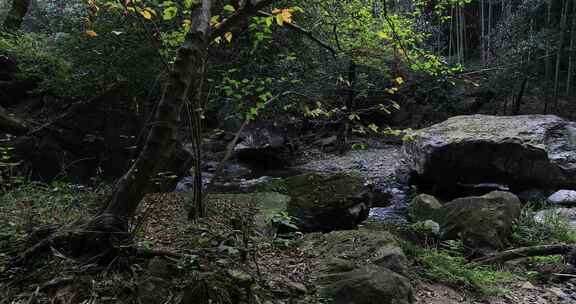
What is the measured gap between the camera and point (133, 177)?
2.32m

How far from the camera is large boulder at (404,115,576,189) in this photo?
8.56 metres

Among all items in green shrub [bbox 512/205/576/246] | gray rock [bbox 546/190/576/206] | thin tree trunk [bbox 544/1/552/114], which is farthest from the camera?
thin tree trunk [bbox 544/1/552/114]

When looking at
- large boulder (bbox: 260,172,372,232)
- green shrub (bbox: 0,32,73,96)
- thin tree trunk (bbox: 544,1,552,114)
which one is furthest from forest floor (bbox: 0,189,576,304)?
thin tree trunk (bbox: 544,1,552,114)

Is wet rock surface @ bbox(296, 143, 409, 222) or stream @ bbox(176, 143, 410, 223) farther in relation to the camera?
stream @ bbox(176, 143, 410, 223)

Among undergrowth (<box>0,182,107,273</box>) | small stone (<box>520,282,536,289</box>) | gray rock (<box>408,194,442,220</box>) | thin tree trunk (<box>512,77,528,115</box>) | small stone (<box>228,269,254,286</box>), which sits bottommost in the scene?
small stone (<box>520,282,536,289</box>)

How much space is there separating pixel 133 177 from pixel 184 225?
1.76 meters

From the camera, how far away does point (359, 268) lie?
311cm

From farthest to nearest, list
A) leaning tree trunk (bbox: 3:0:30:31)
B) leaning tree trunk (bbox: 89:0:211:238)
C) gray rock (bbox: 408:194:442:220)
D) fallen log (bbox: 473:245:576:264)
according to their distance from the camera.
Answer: leaning tree trunk (bbox: 3:0:30:31) → gray rock (bbox: 408:194:442:220) → fallen log (bbox: 473:245:576:264) → leaning tree trunk (bbox: 89:0:211:238)

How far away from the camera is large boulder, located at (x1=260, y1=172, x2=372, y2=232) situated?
562 centimetres

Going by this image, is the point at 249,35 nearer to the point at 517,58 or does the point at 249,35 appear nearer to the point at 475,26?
the point at 517,58

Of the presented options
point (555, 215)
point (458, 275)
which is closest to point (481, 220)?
point (458, 275)

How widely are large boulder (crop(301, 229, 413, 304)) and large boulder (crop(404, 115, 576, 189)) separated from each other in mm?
5853

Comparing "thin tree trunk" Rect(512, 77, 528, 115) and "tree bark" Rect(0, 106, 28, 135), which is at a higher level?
"thin tree trunk" Rect(512, 77, 528, 115)

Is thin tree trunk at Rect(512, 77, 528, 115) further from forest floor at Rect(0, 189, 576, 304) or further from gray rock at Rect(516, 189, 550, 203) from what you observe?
forest floor at Rect(0, 189, 576, 304)
